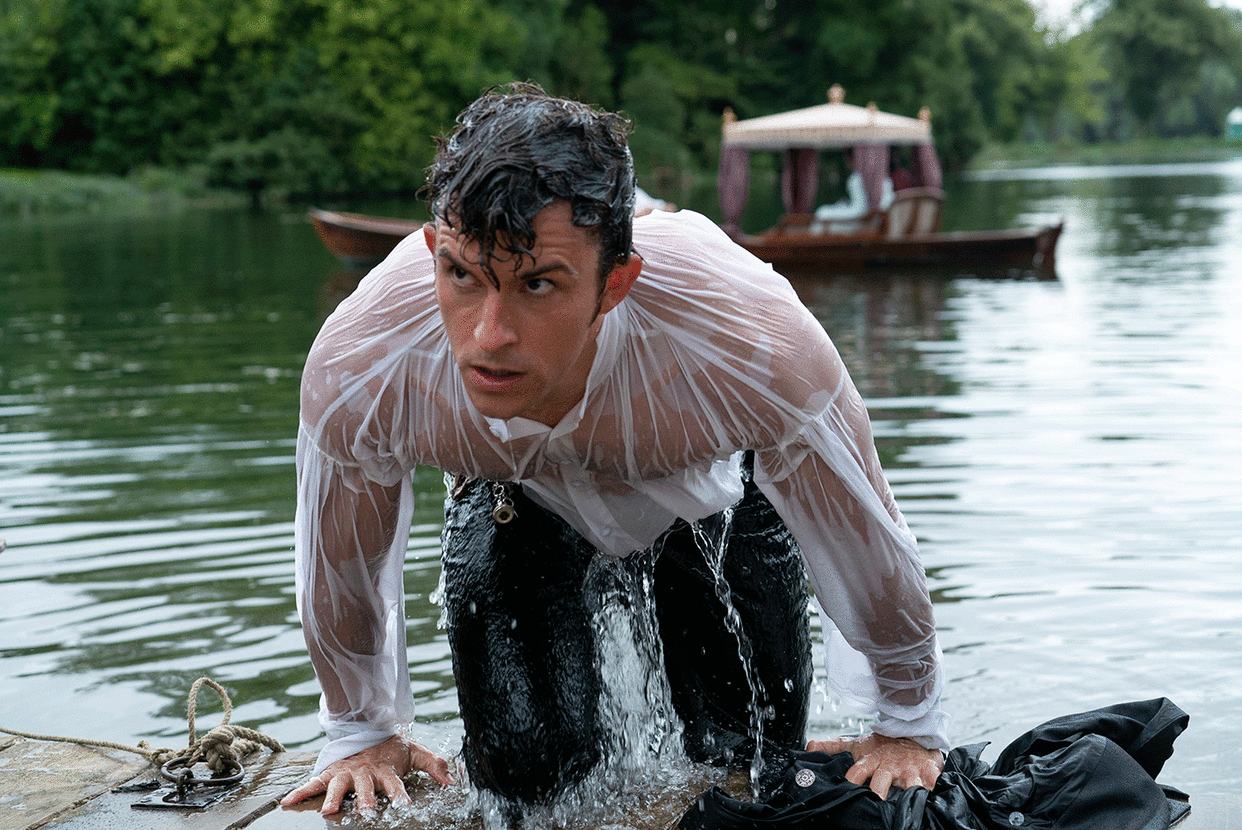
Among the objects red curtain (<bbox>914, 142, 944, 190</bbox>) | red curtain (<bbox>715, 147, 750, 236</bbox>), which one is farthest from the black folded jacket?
red curtain (<bbox>914, 142, 944, 190</bbox>)

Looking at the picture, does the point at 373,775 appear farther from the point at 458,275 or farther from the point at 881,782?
the point at 458,275

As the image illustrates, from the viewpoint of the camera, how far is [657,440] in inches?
108

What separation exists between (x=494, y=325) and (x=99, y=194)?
36381 millimetres

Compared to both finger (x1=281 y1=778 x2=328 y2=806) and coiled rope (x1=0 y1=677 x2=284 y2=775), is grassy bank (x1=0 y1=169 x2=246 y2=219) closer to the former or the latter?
coiled rope (x1=0 y1=677 x2=284 y2=775)

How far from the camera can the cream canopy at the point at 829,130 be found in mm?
19500

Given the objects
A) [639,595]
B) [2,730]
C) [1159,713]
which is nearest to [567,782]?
[639,595]

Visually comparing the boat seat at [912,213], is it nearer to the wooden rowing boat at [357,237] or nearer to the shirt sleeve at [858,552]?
the wooden rowing boat at [357,237]

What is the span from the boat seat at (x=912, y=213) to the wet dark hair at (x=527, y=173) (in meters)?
16.9

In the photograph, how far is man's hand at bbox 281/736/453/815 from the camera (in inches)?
125

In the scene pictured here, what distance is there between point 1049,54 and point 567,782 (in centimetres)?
6278

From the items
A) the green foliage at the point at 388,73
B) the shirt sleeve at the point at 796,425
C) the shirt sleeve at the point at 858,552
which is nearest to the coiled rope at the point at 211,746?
the shirt sleeve at the point at 796,425

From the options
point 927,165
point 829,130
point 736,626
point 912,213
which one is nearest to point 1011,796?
point 736,626

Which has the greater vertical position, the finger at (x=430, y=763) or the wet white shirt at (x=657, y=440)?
the wet white shirt at (x=657, y=440)

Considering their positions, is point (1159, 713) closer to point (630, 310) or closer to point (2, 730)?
point (630, 310)
